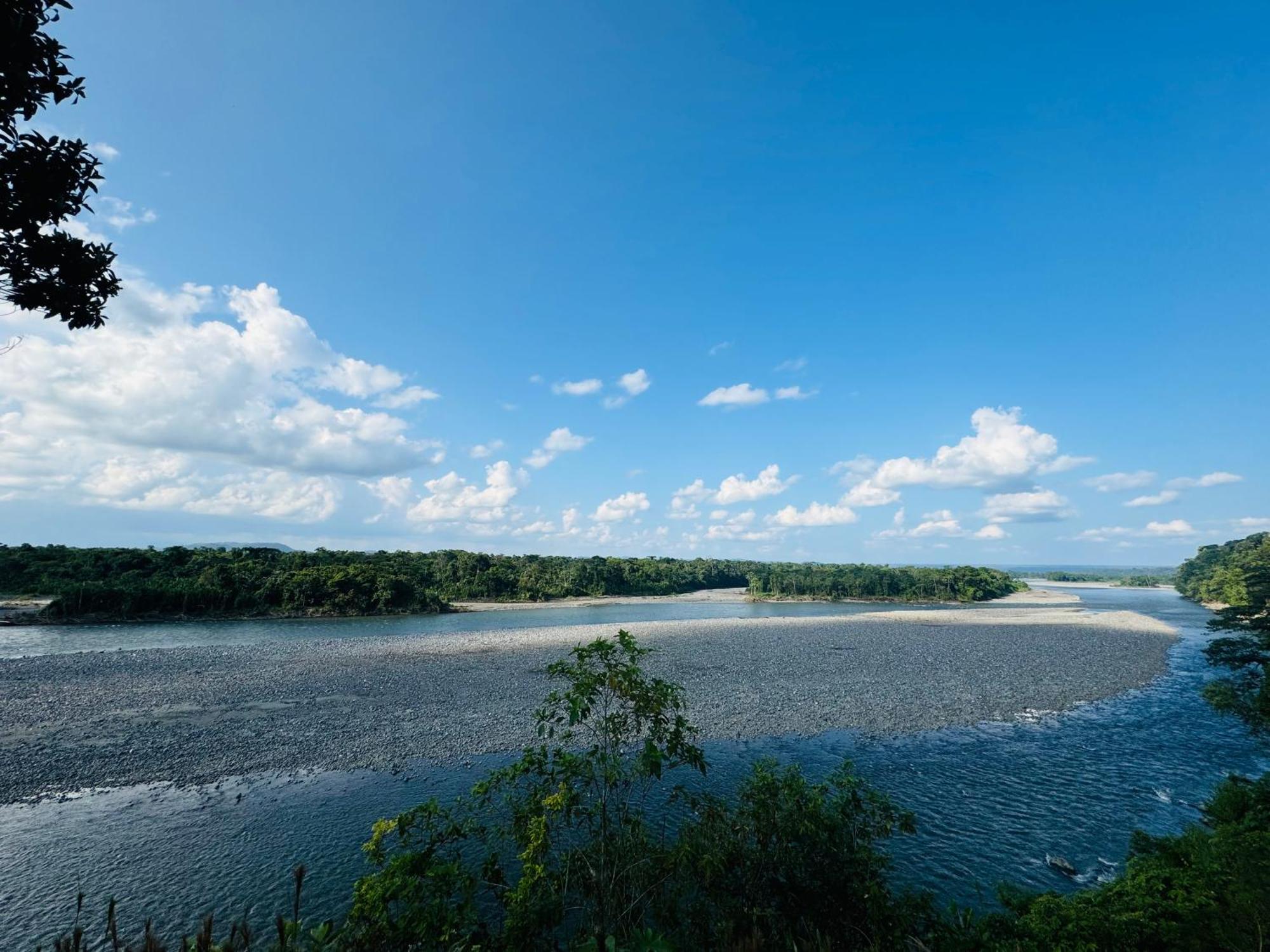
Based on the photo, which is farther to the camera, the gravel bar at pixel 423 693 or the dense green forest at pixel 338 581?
the dense green forest at pixel 338 581

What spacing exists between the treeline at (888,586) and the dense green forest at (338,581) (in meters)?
0.27

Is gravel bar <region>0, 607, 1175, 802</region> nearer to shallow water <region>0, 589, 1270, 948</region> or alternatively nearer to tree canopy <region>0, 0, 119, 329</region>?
shallow water <region>0, 589, 1270, 948</region>

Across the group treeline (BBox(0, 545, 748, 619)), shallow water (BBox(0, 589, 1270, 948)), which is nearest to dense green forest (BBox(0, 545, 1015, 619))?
treeline (BBox(0, 545, 748, 619))

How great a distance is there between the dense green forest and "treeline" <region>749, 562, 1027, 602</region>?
0.89 ft

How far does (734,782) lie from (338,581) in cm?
6790

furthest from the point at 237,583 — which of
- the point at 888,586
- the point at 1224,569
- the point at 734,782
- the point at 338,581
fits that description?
the point at 1224,569

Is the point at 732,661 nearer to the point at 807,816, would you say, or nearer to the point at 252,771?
the point at 252,771

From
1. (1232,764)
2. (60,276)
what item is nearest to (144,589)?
(60,276)

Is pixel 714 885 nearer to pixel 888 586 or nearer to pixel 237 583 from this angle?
pixel 237 583

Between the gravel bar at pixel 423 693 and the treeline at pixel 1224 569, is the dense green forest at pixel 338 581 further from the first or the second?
the treeline at pixel 1224 569

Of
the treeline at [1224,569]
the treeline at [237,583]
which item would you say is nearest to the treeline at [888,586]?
the treeline at [1224,569]

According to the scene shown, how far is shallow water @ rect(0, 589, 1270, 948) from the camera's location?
12.3m

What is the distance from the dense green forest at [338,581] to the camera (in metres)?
61.3

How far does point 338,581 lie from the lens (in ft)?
230
